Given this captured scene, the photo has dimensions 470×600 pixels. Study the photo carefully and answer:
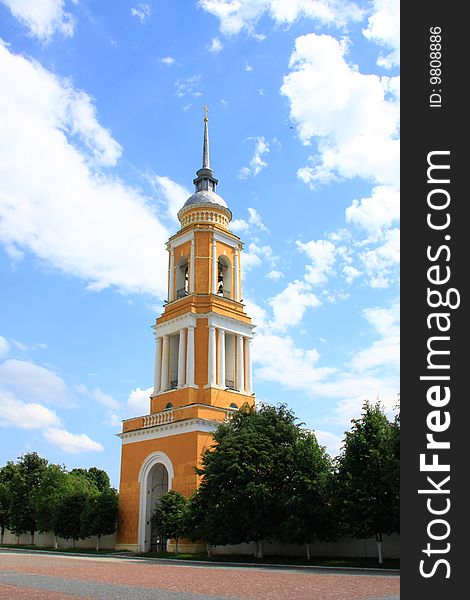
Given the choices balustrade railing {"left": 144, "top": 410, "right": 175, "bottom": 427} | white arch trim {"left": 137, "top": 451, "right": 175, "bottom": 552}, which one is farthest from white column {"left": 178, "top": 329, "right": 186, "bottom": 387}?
white arch trim {"left": 137, "top": 451, "right": 175, "bottom": 552}

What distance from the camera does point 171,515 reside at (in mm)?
32750

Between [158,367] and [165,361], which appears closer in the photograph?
[165,361]

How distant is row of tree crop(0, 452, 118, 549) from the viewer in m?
38.9

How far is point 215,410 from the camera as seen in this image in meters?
37.1

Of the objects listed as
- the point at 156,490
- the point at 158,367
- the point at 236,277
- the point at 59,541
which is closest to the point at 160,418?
the point at 156,490

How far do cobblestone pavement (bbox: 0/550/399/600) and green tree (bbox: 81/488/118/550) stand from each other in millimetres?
17893

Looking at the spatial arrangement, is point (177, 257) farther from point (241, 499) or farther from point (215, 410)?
point (241, 499)

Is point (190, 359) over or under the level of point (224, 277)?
under

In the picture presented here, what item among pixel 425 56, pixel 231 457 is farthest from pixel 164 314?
pixel 425 56

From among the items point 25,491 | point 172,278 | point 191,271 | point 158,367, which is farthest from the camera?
point 25,491

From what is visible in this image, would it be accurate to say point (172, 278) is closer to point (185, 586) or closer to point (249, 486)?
point (249, 486)

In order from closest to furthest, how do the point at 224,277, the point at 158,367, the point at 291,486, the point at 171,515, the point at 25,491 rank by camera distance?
the point at 291,486, the point at 171,515, the point at 158,367, the point at 224,277, the point at 25,491

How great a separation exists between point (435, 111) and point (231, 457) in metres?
22.6

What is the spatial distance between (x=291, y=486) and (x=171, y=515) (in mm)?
7916
